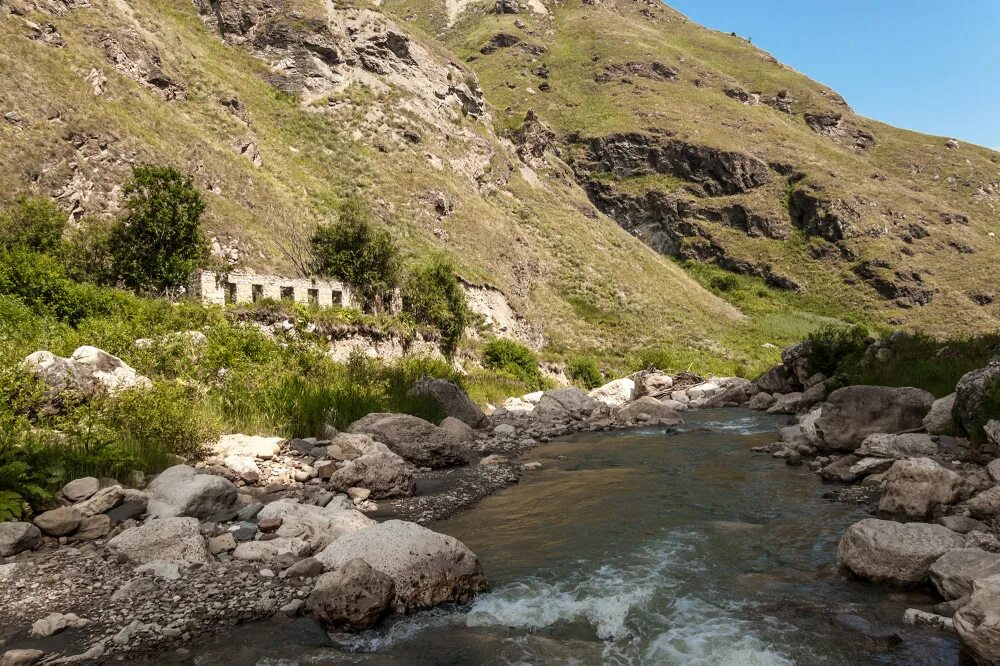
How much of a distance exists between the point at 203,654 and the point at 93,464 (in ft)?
20.1

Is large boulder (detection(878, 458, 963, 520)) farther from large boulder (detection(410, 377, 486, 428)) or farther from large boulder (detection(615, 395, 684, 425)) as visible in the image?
large boulder (detection(615, 395, 684, 425))

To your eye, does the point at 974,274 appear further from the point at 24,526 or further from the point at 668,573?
the point at 24,526

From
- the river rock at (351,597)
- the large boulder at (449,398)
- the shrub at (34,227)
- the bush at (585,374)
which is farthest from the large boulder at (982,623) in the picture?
the bush at (585,374)

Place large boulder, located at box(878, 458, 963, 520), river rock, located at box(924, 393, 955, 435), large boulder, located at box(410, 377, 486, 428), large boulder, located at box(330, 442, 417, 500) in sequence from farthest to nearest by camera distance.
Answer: large boulder, located at box(410, 377, 486, 428), river rock, located at box(924, 393, 955, 435), large boulder, located at box(330, 442, 417, 500), large boulder, located at box(878, 458, 963, 520)

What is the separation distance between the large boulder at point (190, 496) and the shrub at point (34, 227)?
22.8 m

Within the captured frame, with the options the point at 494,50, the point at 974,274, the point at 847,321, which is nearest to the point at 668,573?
the point at 847,321

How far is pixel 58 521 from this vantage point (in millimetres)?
8281

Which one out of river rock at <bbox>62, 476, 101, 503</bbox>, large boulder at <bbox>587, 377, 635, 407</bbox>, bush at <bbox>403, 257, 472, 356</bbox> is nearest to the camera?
river rock at <bbox>62, 476, 101, 503</bbox>

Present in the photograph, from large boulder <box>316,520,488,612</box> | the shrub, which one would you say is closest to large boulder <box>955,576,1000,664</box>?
large boulder <box>316,520,488,612</box>

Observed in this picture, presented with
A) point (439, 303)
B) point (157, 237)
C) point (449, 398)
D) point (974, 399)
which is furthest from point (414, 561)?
point (439, 303)

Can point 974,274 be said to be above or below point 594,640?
above

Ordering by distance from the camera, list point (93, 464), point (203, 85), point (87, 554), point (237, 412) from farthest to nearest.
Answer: point (203, 85)
point (237, 412)
point (93, 464)
point (87, 554)

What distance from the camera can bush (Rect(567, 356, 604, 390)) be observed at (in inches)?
1919

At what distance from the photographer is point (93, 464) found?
1009 cm
